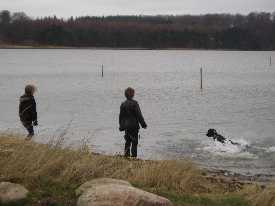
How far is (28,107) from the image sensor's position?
14141mm

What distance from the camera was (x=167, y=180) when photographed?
971 centimetres

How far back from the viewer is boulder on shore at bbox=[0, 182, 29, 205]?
734 cm

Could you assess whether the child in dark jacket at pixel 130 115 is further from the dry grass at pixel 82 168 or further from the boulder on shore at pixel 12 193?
the boulder on shore at pixel 12 193

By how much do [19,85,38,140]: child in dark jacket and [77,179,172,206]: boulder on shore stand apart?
22.7ft

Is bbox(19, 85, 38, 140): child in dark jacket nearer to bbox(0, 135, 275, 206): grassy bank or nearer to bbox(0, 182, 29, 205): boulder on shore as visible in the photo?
bbox(0, 135, 275, 206): grassy bank

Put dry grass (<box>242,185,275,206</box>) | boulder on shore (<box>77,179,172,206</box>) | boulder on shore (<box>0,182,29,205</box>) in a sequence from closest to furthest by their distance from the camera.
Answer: boulder on shore (<box>77,179,172,206</box>) → boulder on shore (<box>0,182,29,205</box>) → dry grass (<box>242,185,275,206</box>)

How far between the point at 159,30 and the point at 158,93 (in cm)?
11993

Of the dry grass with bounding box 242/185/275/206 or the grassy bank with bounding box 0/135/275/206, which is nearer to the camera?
the grassy bank with bounding box 0/135/275/206

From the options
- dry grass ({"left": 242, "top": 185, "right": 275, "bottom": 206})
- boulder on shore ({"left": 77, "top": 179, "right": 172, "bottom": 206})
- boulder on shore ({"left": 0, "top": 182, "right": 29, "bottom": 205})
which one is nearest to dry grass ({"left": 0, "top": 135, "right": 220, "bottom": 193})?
boulder on shore ({"left": 0, "top": 182, "right": 29, "bottom": 205})

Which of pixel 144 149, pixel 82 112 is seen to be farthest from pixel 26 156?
pixel 82 112

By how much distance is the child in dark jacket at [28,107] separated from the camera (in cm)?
1405

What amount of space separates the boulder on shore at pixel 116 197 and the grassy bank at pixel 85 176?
16.2 inches

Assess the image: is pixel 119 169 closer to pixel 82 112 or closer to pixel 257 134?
pixel 257 134

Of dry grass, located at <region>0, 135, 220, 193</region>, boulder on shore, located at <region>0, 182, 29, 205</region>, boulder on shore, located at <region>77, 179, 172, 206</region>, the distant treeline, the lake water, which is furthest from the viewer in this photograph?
the distant treeline
